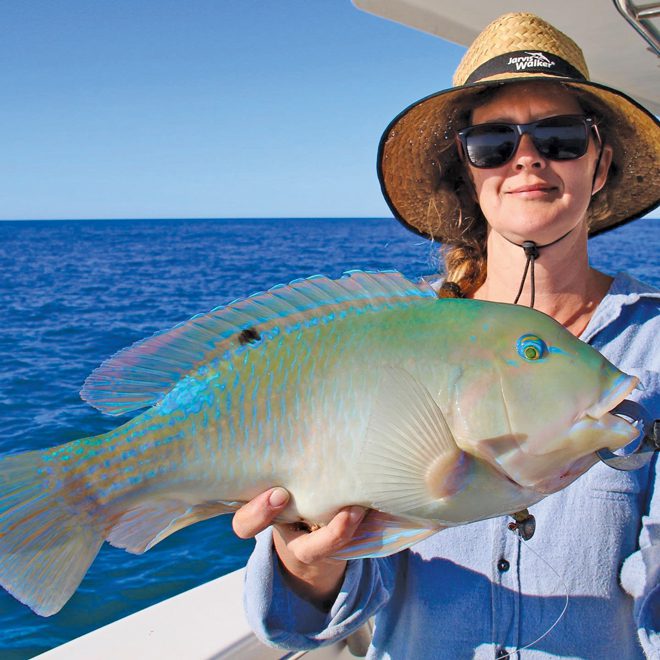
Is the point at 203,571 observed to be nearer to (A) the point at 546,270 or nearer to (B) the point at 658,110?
(A) the point at 546,270

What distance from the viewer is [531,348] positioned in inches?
56.2

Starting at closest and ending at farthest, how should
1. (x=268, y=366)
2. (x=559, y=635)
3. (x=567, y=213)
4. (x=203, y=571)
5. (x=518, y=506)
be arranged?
1. (x=518, y=506)
2. (x=268, y=366)
3. (x=559, y=635)
4. (x=567, y=213)
5. (x=203, y=571)

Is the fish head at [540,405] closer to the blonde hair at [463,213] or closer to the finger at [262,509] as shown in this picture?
the finger at [262,509]

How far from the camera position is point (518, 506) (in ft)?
4.57

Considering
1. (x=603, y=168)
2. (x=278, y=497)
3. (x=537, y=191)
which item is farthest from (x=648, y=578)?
(x=603, y=168)

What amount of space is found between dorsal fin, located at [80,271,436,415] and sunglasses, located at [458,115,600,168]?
2.20ft

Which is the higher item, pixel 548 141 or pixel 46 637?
pixel 548 141

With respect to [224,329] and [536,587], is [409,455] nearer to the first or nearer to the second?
[224,329]

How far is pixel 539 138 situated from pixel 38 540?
1.67 metres

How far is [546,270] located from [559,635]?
1.03 meters

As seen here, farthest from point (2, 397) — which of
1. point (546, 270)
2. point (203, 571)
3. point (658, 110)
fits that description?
point (546, 270)

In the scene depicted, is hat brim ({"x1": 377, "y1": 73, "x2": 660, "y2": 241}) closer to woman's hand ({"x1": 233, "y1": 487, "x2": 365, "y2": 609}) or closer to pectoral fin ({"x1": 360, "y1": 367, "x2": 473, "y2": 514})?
pectoral fin ({"x1": 360, "y1": 367, "x2": 473, "y2": 514})

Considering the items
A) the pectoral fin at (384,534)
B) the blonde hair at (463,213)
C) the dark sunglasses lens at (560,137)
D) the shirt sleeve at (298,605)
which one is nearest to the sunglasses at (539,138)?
the dark sunglasses lens at (560,137)

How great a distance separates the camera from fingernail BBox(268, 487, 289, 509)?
57.0 inches
